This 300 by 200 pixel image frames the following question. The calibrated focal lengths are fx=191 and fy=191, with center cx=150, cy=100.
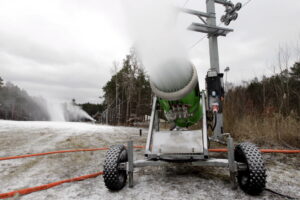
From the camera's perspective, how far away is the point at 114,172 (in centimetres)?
214

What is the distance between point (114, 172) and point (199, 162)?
982 mm

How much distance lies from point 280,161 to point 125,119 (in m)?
15.9

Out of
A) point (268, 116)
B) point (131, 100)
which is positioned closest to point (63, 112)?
point (131, 100)

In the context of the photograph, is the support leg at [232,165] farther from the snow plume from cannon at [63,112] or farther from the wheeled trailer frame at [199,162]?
the snow plume from cannon at [63,112]

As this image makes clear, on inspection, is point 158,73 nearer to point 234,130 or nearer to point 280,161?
point 280,161

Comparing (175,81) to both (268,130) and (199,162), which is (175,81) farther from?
(268,130)

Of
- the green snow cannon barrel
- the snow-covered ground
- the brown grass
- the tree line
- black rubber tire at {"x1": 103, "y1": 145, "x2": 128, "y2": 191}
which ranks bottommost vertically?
the snow-covered ground

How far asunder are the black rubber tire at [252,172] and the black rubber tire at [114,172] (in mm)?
1389

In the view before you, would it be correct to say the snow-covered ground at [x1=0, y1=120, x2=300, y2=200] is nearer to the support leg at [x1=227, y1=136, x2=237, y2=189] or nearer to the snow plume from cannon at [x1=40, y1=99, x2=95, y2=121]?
the support leg at [x1=227, y1=136, x2=237, y2=189]

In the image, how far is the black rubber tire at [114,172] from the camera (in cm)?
214

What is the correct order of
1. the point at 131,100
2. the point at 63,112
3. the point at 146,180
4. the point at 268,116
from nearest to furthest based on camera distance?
the point at 146,180 → the point at 268,116 → the point at 131,100 → the point at 63,112

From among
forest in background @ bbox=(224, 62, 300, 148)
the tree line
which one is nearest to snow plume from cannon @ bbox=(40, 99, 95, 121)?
the tree line

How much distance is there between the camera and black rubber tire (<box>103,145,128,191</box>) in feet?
7.01

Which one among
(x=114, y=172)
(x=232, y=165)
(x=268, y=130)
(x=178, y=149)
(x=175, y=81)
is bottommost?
(x=114, y=172)
